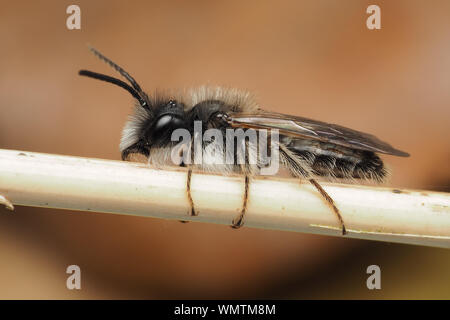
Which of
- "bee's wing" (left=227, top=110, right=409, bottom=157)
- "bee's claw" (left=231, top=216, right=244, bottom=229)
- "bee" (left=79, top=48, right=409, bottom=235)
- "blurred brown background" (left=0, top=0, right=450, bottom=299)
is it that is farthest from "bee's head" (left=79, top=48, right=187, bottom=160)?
"blurred brown background" (left=0, top=0, right=450, bottom=299)

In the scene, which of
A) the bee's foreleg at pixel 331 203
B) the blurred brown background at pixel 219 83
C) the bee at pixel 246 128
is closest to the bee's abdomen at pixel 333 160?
the bee at pixel 246 128

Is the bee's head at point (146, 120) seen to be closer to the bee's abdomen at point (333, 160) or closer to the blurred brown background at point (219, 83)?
the bee's abdomen at point (333, 160)

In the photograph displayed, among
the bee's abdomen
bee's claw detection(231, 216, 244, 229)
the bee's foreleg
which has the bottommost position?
→ bee's claw detection(231, 216, 244, 229)

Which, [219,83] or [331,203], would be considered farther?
[219,83]

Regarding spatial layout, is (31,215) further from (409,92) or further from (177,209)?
(409,92)

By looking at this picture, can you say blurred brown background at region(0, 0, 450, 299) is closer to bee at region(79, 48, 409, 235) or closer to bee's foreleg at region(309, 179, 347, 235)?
bee at region(79, 48, 409, 235)

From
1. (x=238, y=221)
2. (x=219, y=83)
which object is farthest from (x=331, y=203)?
(x=219, y=83)

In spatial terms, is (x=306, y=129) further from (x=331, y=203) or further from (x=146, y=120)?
(x=146, y=120)
